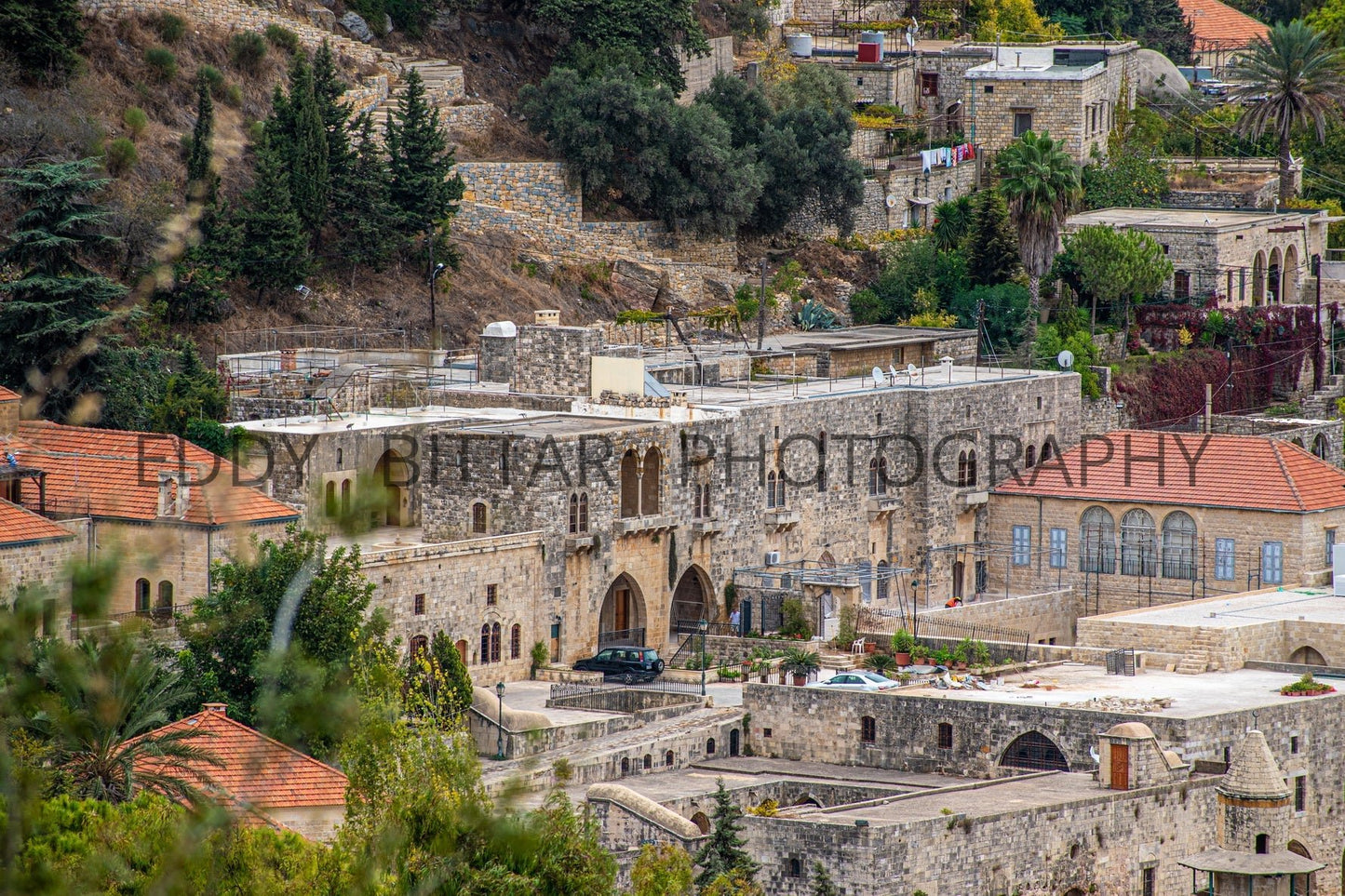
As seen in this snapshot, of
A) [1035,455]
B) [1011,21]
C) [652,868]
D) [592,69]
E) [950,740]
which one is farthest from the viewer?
[1011,21]

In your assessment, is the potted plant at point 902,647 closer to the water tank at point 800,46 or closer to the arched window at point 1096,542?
the arched window at point 1096,542

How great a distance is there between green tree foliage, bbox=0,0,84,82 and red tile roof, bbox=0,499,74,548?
1789cm

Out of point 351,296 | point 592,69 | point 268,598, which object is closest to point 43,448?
point 268,598

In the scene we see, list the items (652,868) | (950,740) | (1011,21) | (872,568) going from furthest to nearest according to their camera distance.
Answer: (1011,21)
(872,568)
(950,740)
(652,868)

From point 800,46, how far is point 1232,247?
1917cm

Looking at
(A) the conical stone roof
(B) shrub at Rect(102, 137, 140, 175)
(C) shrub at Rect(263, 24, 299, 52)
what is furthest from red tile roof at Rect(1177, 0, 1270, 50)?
(A) the conical stone roof

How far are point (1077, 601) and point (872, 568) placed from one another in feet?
20.3

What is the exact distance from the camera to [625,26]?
87.9 m

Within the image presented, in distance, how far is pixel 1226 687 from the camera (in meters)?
60.5

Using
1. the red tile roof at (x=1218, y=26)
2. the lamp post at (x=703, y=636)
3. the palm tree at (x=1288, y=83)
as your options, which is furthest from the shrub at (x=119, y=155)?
the red tile roof at (x=1218, y=26)

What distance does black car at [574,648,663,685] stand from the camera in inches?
2461

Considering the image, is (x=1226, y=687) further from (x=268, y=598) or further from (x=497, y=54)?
(x=497, y=54)

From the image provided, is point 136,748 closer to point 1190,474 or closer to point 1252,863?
point 1252,863

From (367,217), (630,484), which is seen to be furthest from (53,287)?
(630,484)
